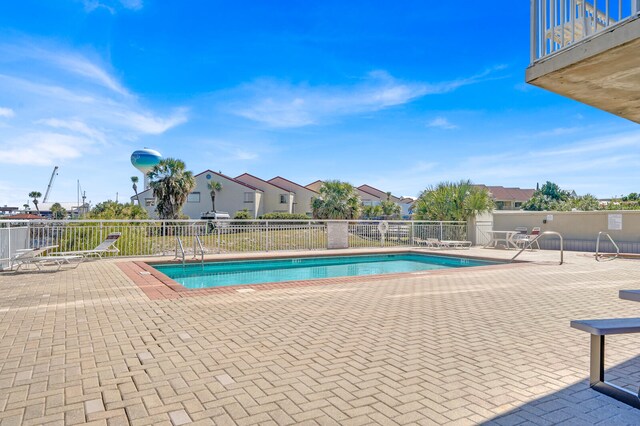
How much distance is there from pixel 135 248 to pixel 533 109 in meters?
21.9

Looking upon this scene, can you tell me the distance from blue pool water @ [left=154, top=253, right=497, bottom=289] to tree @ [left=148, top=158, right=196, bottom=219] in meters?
21.8

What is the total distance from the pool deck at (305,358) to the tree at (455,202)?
41.1ft

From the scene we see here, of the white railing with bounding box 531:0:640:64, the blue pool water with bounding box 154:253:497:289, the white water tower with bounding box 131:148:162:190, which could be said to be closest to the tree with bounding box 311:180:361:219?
the white water tower with bounding box 131:148:162:190

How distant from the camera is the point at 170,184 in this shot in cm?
3169

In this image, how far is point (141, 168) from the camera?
27141 mm

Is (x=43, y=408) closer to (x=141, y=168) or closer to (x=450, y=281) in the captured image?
(x=450, y=281)

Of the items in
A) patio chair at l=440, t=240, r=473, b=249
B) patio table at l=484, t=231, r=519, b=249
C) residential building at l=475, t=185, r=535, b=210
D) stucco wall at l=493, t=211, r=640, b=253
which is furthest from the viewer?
residential building at l=475, t=185, r=535, b=210

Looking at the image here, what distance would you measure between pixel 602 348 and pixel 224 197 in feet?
145

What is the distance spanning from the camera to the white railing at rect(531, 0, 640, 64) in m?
3.24

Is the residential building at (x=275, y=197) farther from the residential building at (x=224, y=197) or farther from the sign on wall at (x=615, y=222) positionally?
the sign on wall at (x=615, y=222)

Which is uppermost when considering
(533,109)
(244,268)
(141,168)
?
(533,109)

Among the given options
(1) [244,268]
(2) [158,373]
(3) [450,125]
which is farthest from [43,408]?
(3) [450,125]

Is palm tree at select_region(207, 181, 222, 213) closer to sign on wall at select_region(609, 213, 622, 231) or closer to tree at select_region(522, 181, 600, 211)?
tree at select_region(522, 181, 600, 211)

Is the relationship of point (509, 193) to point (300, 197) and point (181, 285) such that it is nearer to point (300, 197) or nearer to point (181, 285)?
point (300, 197)
